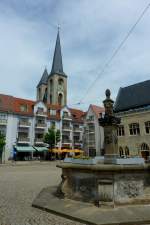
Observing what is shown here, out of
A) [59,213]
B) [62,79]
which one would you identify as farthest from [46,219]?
[62,79]

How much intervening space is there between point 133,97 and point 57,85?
39.7m

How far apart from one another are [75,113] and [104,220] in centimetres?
5389

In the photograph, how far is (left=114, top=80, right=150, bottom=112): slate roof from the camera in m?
33.1

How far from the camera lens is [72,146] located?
53.3 meters

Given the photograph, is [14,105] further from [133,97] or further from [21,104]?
[133,97]

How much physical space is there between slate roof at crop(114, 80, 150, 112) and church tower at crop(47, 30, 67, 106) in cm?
3408

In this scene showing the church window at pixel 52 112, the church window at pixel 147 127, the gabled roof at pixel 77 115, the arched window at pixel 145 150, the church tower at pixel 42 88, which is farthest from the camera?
the church tower at pixel 42 88

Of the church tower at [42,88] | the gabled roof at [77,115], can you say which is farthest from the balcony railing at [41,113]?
the church tower at [42,88]

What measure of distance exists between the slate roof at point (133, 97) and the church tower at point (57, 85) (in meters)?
34.1

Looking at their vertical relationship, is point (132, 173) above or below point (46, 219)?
above

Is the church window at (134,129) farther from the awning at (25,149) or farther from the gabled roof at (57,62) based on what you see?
the gabled roof at (57,62)

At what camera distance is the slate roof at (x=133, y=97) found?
3309cm

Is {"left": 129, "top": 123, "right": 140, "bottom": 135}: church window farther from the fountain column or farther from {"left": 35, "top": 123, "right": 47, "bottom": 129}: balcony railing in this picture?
the fountain column

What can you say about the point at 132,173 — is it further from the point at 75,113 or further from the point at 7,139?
the point at 75,113
